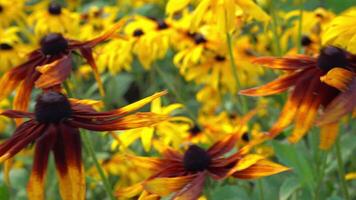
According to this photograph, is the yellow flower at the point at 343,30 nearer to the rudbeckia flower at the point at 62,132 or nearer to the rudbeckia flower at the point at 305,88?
the rudbeckia flower at the point at 305,88

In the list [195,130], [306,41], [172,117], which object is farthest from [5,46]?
[172,117]

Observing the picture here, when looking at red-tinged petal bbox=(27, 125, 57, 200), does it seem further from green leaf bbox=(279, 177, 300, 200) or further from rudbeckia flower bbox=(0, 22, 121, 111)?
green leaf bbox=(279, 177, 300, 200)

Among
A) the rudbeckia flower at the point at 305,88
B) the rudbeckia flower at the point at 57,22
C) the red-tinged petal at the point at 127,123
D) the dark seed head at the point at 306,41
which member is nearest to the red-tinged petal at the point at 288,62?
the rudbeckia flower at the point at 305,88

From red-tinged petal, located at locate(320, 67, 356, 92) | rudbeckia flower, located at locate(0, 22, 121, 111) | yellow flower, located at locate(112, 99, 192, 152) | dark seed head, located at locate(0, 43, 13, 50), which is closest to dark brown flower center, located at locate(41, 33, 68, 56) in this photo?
rudbeckia flower, located at locate(0, 22, 121, 111)

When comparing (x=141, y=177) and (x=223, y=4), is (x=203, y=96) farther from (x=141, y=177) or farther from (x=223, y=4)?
(x=223, y=4)

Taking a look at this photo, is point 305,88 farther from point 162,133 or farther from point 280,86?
point 162,133

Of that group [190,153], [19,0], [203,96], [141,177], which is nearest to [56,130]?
[190,153]
